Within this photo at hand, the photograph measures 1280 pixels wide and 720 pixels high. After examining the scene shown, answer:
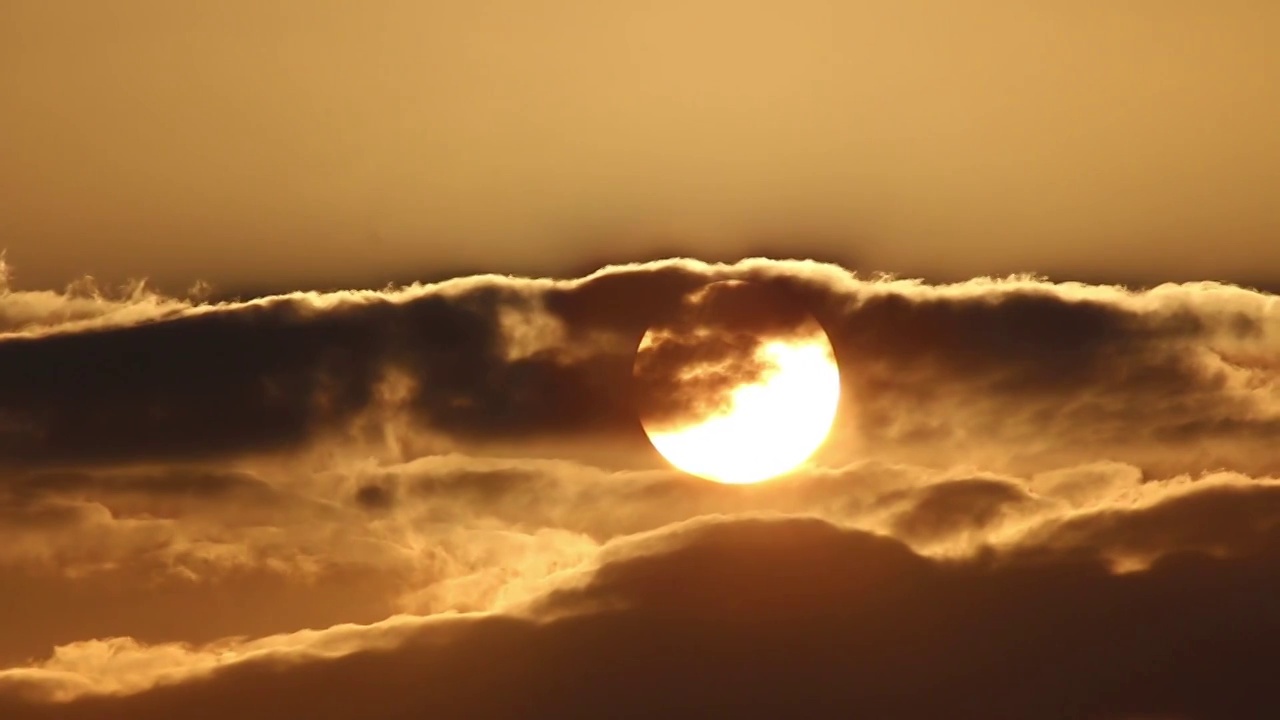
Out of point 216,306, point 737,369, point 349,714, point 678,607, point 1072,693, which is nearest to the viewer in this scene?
point 216,306

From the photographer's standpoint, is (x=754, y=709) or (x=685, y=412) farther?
(x=754, y=709)

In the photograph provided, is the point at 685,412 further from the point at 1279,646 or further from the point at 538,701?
the point at 1279,646

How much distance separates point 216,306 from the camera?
1571 inches

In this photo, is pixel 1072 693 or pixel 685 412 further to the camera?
pixel 1072 693

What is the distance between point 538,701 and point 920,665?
15571 mm

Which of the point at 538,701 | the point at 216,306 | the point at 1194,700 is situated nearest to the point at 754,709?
the point at 538,701

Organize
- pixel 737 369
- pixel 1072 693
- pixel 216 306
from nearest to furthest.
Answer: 1. pixel 216 306
2. pixel 737 369
3. pixel 1072 693

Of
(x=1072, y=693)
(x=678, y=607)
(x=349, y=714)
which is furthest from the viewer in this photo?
(x=678, y=607)

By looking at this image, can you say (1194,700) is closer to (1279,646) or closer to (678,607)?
(1279,646)

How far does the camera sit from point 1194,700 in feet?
199

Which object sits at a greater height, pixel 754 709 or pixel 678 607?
pixel 678 607

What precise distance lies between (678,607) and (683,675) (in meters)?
4.07

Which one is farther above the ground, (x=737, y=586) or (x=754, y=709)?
(x=737, y=586)

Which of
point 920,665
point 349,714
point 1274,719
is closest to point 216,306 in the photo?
point 349,714
